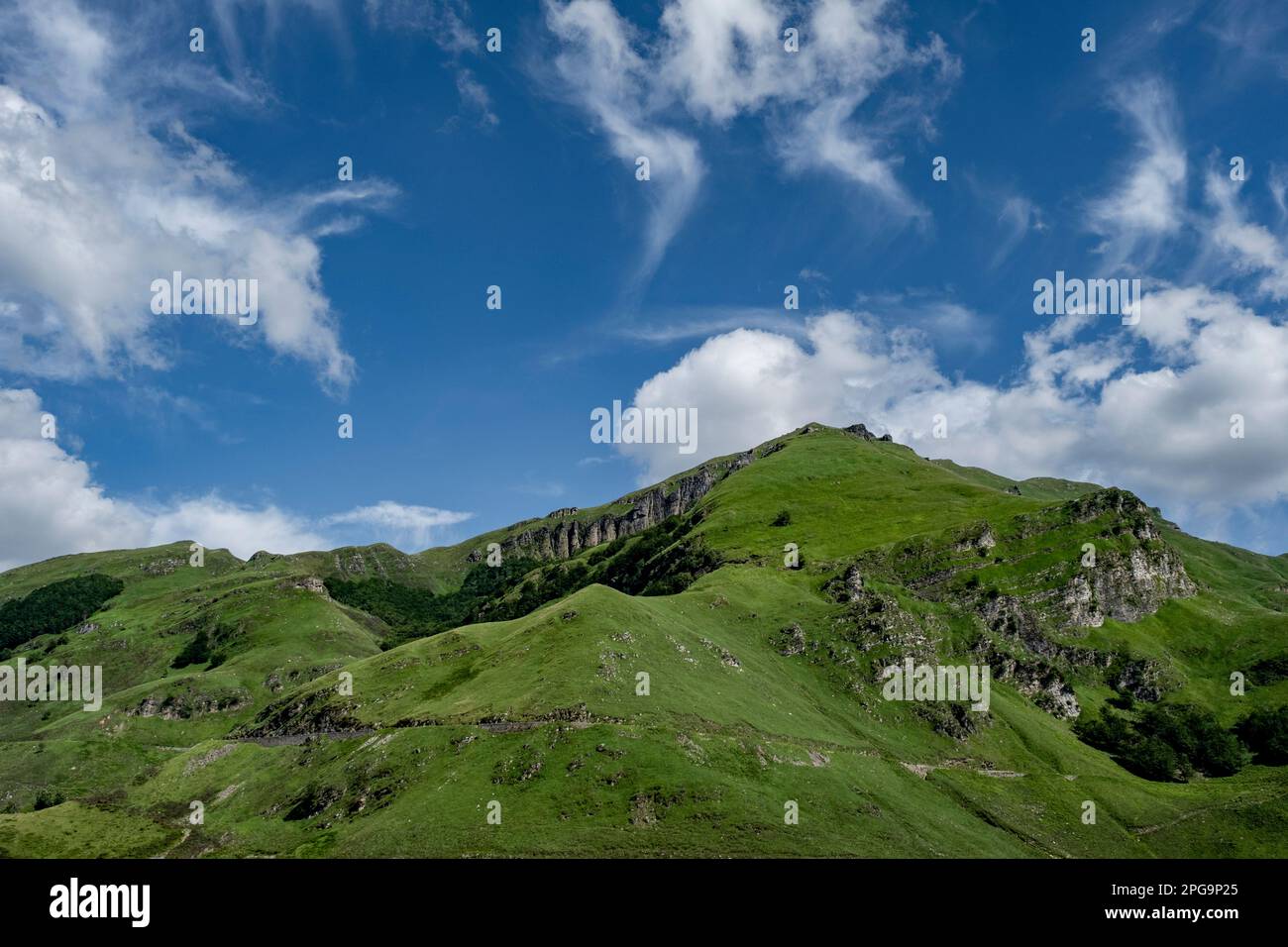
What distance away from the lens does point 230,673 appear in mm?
199625

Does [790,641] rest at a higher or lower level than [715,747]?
higher

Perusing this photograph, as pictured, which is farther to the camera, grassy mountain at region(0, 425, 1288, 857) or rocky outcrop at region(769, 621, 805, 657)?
rocky outcrop at region(769, 621, 805, 657)

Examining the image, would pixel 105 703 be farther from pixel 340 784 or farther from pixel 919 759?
pixel 919 759

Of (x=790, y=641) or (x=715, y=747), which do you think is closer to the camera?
(x=715, y=747)

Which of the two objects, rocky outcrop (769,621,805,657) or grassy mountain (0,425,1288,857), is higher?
rocky outcrop (769,621,805,657)

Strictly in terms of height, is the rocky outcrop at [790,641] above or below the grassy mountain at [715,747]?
above

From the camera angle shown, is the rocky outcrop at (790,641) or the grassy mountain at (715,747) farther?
the rocky outcrop at (790,641)

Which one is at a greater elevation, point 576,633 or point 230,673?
point 576,633
